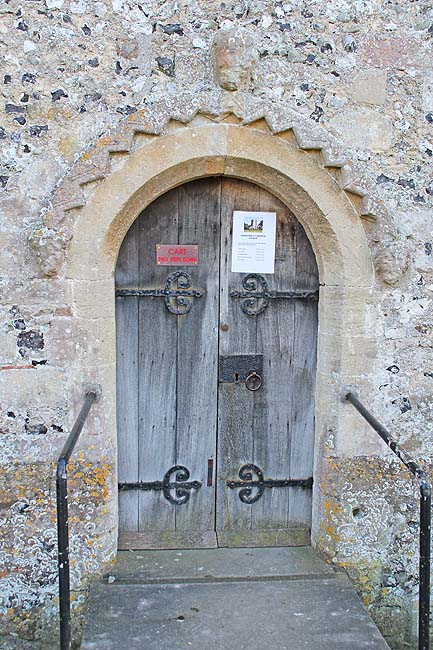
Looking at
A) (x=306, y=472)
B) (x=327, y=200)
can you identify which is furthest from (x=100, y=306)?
(x=306, y=472)

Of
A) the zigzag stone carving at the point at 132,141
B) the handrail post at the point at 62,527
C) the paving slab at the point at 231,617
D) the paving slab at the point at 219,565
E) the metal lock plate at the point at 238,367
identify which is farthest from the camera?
the metal lock plate at the point at 238,367

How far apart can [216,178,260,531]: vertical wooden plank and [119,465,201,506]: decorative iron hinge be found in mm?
184

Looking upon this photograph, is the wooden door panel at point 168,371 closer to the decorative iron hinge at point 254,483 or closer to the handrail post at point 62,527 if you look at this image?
the decorative iron hinge at point 254,483

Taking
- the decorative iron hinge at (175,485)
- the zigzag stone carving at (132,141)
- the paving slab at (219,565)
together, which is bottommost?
the paving slab at (219,565)

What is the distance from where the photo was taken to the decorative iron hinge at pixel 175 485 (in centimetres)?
350

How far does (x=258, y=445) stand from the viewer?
3.55 m

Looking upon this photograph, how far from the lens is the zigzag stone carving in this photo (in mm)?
2990

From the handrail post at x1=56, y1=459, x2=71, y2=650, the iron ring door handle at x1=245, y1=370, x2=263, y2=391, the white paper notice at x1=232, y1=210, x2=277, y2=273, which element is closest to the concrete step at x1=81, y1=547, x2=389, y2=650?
the handrail post at x1=56, y1=459, x2=71, y2=650

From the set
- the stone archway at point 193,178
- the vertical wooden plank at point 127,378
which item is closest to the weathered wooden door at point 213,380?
the vertical wooden plank at point 127,378

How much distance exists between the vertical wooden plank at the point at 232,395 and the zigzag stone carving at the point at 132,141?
1.35 feet

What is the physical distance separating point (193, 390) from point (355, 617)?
4.70ft

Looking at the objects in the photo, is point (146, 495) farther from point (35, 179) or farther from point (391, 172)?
point (391, 172)

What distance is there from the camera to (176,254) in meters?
3.35

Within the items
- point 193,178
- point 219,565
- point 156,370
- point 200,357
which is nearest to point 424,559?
point 219,565
